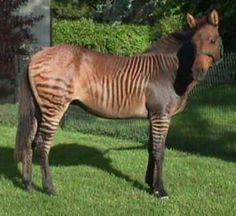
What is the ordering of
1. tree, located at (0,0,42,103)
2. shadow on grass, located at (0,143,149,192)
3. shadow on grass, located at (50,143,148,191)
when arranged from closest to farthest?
shadow on grass, located at (0,143,149,192) → shadow on grass, located at (50,143,148,191) → tree, located at (0,0,42,103)

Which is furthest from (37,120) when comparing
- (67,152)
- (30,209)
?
(67,152)

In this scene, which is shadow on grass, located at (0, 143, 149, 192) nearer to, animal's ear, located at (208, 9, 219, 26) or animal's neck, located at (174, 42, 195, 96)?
animal's neck, located at (174, 42, 195, 96)

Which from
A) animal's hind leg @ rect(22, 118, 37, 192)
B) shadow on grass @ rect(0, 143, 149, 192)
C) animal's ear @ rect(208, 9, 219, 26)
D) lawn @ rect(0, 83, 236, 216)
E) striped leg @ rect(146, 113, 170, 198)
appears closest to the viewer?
lawn @ rect(0, 83, 236, 216)

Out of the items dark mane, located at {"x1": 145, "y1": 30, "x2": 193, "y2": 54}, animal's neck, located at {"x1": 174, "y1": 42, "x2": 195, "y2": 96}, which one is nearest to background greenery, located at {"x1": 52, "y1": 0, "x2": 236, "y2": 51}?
dark mane, located at {"x1": 145, "y1": 30, "x2": 193, "y2": 54}

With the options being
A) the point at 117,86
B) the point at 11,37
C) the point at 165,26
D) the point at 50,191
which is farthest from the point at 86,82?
the point at 165,26

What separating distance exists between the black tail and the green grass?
551 millimetres

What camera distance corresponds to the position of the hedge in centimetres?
2530

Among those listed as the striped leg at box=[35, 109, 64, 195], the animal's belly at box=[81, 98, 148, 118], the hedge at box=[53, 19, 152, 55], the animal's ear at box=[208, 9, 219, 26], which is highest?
the animal's ear at box=[208, 9, 219, 26]

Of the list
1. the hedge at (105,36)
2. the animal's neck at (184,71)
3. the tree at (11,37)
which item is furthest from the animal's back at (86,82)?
the hedge at (105,36)

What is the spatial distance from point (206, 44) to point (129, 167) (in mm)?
2634

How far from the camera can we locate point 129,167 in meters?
10.1

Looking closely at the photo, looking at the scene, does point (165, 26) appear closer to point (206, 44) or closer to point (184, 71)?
point (184, 71)

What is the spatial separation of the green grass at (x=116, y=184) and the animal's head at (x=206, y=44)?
1554mm

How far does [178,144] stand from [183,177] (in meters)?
3.31
